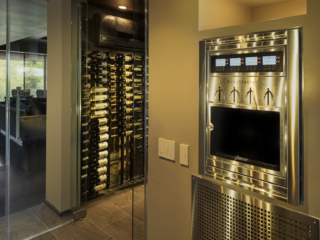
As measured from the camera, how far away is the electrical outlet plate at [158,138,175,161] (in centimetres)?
178

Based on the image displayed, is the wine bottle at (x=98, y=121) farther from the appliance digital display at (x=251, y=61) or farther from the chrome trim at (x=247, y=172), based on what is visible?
the appliance digital display at (x=251, y=61)

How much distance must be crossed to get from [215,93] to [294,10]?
0.97 m

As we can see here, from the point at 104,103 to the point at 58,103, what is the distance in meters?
0.93

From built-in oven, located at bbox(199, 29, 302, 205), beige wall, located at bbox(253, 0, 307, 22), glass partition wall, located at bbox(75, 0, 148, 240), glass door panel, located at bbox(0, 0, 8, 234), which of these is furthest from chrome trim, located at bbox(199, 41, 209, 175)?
glass door panel, located at bbox(0, 0, 8, 234)

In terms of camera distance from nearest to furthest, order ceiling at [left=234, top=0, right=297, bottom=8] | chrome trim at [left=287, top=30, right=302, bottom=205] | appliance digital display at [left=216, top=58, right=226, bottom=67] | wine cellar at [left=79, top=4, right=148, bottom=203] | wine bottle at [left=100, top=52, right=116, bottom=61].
Answer: chrome trim at [left=287, top=30, right=302, bottom=205]
appliance digital display at [left=216, top=58, right=226, bottom=67]
ceiling at [left=234, top=0, right=297, bottom=8]
wine cellar at [left=79, top=4, right=148, bottom=203]
wine bottle at [left=100, top=52, right=116, bottom=61]

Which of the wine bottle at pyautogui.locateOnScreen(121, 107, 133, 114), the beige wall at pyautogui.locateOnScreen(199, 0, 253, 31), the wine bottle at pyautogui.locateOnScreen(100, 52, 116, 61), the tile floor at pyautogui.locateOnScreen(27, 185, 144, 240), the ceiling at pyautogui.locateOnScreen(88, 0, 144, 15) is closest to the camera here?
the beige wall at pyautogui.locateOnScreen(199, 0, 253, 31)

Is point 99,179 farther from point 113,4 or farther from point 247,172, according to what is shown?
point 247,172

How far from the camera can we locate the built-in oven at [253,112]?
1231 millimetres

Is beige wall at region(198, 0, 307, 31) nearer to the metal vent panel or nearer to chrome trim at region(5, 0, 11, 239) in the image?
the metal vent panel

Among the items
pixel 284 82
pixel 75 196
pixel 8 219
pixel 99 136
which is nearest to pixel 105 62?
pixel 99 136

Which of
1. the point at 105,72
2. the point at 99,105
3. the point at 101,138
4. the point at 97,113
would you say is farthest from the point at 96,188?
the point at 105,72

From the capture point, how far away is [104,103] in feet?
13.0

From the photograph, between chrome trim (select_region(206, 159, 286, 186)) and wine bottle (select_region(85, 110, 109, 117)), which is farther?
wine bottle (select_region(85, 110, 109, 117))

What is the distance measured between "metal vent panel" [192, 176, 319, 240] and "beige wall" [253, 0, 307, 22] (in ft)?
4.40
